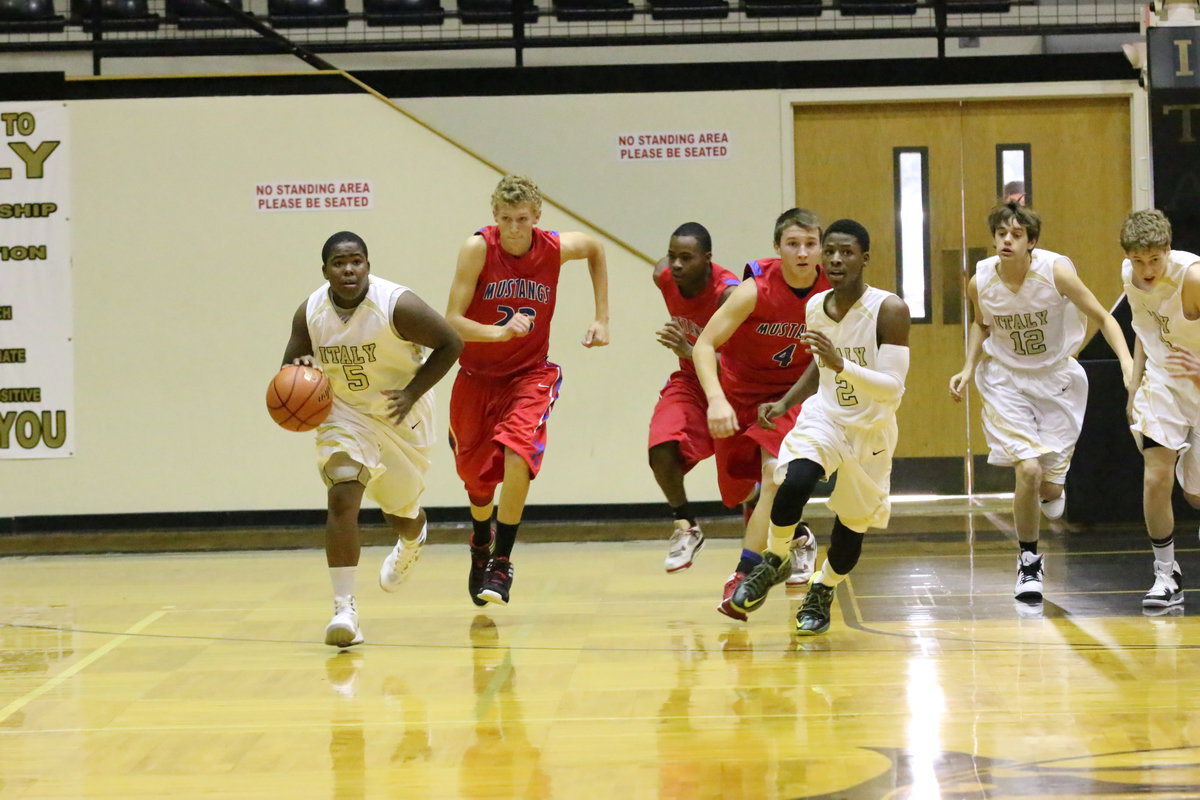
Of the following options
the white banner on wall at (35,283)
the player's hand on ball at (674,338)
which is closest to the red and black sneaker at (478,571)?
the player's hand on ball at (674,338)

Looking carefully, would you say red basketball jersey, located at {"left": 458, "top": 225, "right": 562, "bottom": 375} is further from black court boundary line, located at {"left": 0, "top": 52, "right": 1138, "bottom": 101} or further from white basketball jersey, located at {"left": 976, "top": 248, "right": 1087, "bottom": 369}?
black court boundary line, located at {"left": 0, "top": 52, "right": 1138, "bottom": 101}

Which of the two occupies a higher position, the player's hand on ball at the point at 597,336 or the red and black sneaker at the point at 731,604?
the player's hand on ball at the point at 597,336

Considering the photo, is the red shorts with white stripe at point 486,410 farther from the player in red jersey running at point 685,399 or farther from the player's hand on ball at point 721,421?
the player's hand on ball at point 721,421

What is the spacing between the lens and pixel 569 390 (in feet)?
27.3

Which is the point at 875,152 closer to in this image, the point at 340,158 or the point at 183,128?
the point at 340,158

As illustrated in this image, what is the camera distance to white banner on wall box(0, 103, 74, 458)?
8281 millimetres

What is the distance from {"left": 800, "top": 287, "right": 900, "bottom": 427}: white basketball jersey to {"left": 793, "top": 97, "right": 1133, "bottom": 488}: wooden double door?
391 cm

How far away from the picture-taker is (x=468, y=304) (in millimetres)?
5617

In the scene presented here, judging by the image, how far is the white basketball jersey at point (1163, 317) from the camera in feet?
17.4

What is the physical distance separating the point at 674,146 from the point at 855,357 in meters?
3.75

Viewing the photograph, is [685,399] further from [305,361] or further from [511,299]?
[305,361]

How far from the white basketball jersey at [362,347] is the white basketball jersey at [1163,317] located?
9.25 ft

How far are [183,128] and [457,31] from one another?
6.95 feet

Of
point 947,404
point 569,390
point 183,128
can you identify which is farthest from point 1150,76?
point 183,128
